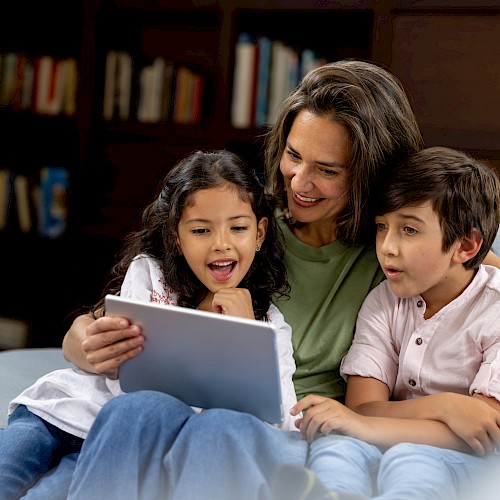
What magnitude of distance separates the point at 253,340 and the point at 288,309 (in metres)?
0.51

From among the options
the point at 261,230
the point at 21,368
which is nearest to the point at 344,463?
the point at 261,230

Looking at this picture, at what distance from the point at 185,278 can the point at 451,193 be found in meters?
0.52

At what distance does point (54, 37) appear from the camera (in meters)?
3.29

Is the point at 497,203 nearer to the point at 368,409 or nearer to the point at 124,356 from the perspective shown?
the point at 368,409

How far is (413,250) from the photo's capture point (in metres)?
1.51

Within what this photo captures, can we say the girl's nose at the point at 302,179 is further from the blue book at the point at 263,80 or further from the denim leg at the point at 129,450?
the blue book at the point at 263,80

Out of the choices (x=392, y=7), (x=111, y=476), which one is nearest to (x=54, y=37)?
(x=392, y=7)

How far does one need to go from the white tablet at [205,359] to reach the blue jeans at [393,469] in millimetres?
105

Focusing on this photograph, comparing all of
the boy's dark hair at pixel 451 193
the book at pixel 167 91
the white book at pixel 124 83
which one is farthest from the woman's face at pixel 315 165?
the white book at pixel 124 83

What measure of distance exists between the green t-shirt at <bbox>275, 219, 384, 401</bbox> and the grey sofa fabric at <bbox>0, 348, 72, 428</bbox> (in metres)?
0.58

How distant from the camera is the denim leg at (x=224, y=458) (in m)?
1.17

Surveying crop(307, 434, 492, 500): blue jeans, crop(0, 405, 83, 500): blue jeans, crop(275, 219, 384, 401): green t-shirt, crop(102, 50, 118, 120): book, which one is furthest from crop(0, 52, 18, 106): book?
crop(307, 434, 492, 500): blue jeans

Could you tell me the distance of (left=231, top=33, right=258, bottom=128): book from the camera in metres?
2.88

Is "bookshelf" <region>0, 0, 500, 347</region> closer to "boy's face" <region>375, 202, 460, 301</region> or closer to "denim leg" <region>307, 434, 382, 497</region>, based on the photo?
"boy's face" <region>375, 202, 460, 301</region>
